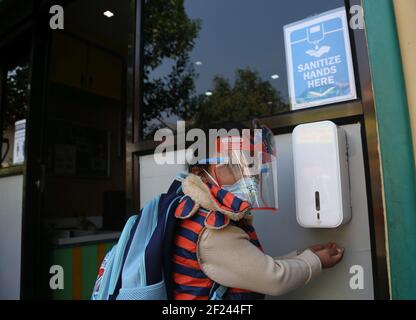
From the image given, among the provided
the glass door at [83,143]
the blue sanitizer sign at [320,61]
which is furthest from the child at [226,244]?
the glass door at [83,143]

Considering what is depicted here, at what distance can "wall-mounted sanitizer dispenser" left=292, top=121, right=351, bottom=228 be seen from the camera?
129 centimetres

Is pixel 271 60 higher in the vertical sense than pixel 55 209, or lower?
higher

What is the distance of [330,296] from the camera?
4.66 ft

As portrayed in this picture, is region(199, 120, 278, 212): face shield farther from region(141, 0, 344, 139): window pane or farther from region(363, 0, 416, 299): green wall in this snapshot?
region(141, 0, 344, 139): window pane

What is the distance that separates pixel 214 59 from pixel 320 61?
2.71 feet

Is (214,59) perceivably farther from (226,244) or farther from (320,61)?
(226,244)

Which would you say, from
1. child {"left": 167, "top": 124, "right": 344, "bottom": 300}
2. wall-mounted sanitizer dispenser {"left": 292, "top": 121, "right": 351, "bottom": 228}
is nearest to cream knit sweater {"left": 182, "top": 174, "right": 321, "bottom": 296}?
child {"left": 167, "top": 124, "right": 344, "bottom": 300}

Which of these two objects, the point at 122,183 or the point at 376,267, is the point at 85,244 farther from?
the point at 376,267

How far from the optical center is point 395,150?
1031mm

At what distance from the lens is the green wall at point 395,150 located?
1004 millimetres

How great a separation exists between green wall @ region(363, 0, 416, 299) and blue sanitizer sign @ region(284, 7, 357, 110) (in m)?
0.39

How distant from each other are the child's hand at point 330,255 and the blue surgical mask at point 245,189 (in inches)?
12.6
